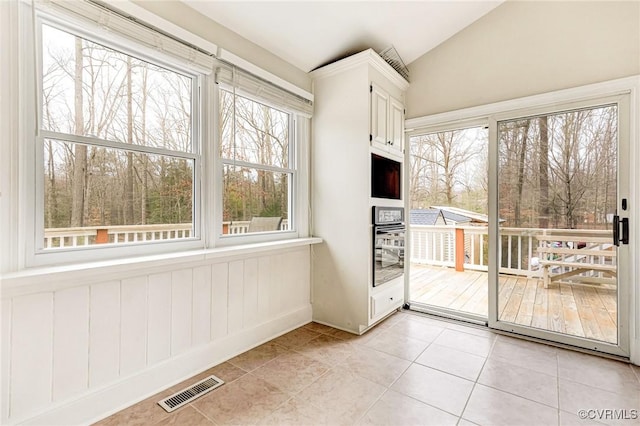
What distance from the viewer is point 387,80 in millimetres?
3016

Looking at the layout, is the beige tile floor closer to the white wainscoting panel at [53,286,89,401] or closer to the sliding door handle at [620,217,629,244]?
the white wainscoting panel at [53,286,89,401]

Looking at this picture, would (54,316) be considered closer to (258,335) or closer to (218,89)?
(258,335)

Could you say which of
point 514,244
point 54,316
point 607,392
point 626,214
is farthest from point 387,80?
point 54,316

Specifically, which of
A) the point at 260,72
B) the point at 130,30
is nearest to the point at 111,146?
the point at 130,30

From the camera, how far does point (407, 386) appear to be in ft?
6.23

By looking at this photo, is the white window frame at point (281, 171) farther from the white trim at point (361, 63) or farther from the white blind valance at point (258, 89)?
the white trim at point (361, 63)

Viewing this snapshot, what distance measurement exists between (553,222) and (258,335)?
275 centimetres

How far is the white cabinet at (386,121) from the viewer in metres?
2.76

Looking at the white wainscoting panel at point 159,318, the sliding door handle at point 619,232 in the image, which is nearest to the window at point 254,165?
the white wainscoting panel at point 159,318

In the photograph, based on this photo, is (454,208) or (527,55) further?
(454,208)

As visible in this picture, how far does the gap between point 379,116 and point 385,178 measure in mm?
621

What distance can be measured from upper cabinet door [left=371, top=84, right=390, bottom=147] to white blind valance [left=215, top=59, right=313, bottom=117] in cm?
64

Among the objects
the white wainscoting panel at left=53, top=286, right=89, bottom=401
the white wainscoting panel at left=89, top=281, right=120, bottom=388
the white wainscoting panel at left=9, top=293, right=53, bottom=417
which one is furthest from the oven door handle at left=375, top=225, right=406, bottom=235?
the white wainscoting panel at left=9, top=293, right=53, bottom=417

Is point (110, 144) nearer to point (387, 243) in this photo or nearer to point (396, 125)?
point (387, 243)
